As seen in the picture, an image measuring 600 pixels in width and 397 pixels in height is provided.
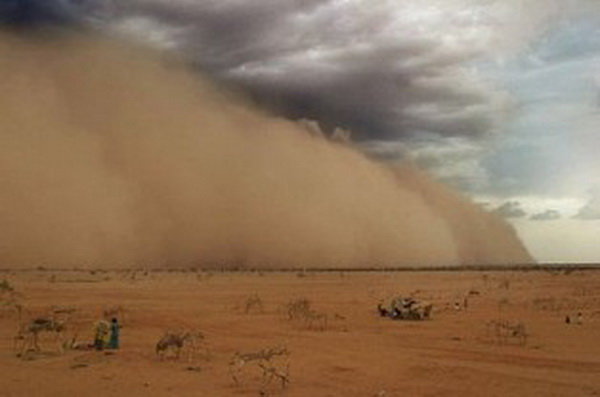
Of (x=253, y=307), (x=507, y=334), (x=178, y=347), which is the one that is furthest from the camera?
(x=253, y=307)

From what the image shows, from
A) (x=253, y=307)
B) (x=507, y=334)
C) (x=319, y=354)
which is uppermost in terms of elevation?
(x=253, y=307)

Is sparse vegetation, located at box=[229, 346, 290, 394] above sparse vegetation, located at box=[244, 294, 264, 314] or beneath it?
beneath

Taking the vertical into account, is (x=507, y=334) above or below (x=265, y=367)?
above

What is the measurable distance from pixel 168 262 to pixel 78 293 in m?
65.6

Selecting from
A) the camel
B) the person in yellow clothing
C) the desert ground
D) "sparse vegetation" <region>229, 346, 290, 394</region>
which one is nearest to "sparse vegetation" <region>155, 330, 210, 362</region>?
the desert ground

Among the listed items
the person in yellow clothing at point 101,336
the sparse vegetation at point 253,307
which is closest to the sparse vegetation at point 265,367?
the person in yellow clothing at point 101,336

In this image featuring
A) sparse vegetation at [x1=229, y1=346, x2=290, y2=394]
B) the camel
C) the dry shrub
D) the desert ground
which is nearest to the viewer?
the desert ground

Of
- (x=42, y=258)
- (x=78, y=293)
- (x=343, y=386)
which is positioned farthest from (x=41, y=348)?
(x=42, y=258)

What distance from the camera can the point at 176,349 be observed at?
13.8m

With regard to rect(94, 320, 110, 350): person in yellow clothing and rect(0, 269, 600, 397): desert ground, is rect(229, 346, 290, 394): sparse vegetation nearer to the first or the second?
rect(0, 269, 600, 397): desert ground

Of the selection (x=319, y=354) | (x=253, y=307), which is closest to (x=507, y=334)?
(x=319, y=354)

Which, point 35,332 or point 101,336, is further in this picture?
point 35,332

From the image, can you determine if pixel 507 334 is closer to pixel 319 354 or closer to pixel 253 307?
pixel 319 354

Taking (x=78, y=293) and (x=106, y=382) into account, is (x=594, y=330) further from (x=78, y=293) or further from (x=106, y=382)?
(x=78, y=293)
